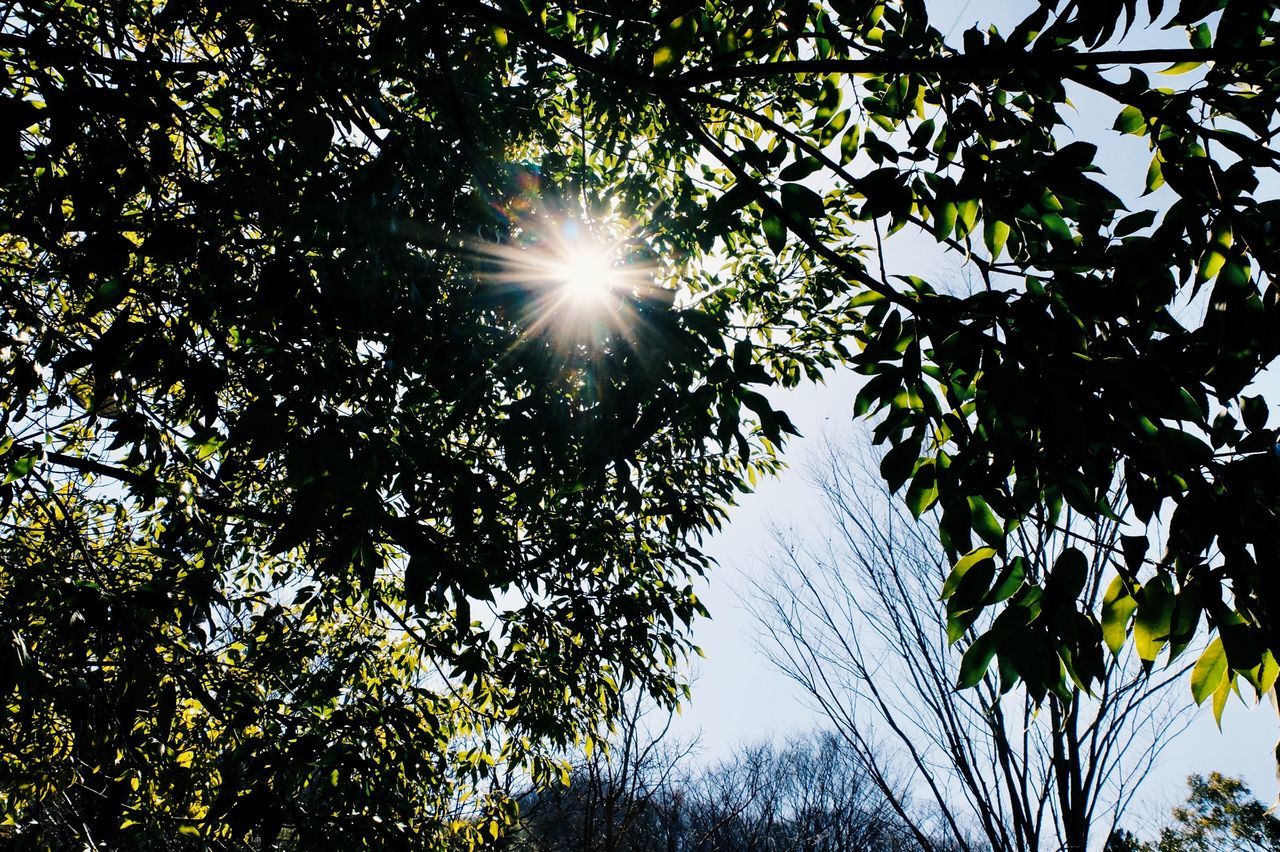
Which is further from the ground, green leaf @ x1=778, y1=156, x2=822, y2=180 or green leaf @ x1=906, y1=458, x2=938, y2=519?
green leaf @ x1=778, y1=156, x2=822, y2=180

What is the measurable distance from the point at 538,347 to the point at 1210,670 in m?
1.85

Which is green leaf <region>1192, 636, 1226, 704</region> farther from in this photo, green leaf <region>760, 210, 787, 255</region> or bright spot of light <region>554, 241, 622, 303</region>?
bright spot of light <region>554, 241, 622, 303</region>

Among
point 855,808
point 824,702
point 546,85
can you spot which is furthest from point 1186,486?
point 855,808

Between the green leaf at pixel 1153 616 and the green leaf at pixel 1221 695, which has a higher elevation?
the green leaf at pixel 1153 616

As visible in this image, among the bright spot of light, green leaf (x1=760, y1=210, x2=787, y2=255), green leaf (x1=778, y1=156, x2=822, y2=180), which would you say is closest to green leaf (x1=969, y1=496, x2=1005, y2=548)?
green leaf (x1=760, y1=210, x2=787, y2=255)

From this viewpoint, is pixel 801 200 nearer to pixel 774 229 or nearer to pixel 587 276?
pixel 774 229

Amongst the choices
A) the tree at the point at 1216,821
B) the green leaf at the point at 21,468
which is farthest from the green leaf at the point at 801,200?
the tree at the point at 1216,821

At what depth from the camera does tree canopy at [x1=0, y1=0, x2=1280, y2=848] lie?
49.4 inches

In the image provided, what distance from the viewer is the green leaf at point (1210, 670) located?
1.12 meters

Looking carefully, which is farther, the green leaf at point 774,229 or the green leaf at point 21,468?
the green leaf at point 21,468

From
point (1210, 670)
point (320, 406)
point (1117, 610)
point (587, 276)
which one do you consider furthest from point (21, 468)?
point (1210, 670)

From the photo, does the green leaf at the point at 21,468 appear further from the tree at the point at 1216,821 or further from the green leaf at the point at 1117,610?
the tree at the point at 1216,821

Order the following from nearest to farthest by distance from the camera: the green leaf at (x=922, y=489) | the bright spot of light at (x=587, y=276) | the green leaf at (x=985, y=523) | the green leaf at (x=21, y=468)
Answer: the green leaf at (x=985, y=523)
the green leaf at (x=922, y=489)
the bright spot of light at (x=587, y=276)
the green leaf at (x=21, y=468)

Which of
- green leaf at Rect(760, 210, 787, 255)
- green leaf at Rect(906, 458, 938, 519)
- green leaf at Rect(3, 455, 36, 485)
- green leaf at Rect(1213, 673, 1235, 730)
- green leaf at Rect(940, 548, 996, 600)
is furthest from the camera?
green leaf at Rect(3, 455, 36, 485)
